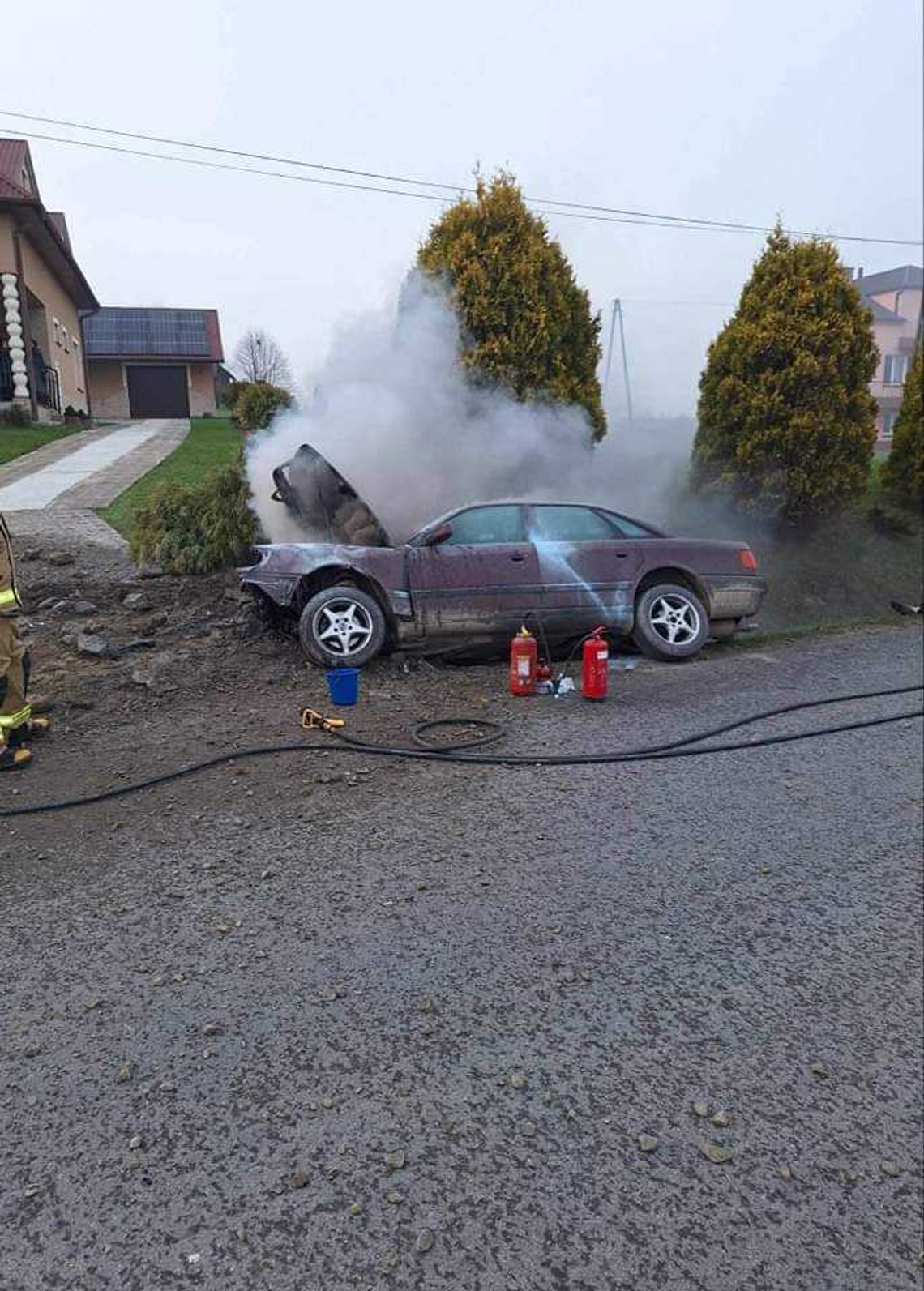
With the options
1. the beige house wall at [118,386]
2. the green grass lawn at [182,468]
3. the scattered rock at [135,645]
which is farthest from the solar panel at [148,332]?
the scattered rock at [135,645]

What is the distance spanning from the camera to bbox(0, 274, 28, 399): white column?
2164 centimetres

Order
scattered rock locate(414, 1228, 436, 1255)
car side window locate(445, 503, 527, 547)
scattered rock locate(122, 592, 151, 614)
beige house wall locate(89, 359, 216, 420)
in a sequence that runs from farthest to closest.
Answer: beige house wall locate(89, 359, 216, 420)
scattered rock locate(122, 592, 151, 614)
car side window locate(445, 503, 527, 547)
scattered rock locate(414, 1228, 436, 1255)

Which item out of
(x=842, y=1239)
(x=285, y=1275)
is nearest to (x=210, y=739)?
(x=285, y=1275)

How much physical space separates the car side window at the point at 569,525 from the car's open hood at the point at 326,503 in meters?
1.34

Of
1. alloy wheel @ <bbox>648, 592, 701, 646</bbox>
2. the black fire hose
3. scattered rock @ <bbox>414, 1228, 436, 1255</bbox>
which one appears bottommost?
scattered rock @ <bbox>414, 1228, 436, 1255</bbox>

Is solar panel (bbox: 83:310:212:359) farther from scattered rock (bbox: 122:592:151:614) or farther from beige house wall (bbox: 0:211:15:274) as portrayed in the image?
scattered rock (bbox: 122:592:151:614)

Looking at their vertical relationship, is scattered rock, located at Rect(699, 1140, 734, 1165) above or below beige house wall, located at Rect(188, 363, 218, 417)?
below

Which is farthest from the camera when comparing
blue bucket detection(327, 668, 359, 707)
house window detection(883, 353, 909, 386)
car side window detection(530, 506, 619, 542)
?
house window detection(883, 353, 909, 386)

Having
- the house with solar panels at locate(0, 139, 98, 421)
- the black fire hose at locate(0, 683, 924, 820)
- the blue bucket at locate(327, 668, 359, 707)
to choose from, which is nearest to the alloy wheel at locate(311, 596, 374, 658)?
the blue bucket at locate(327, 668, 359, 707)

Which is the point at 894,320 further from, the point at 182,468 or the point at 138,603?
the point at 138,603

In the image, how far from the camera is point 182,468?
15.2m

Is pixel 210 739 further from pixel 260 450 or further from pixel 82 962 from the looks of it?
pixel 260 450

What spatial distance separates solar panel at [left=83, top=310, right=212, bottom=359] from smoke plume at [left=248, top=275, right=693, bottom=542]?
106ft

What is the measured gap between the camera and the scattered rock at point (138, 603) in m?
7.49
